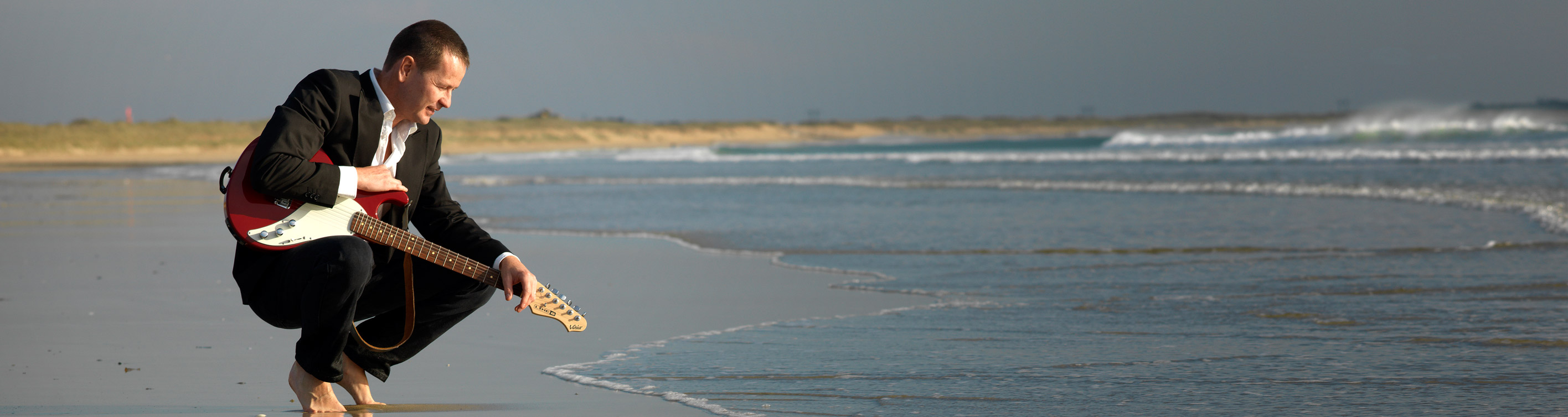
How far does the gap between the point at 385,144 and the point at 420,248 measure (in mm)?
252

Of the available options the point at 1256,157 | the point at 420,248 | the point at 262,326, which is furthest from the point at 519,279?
the point at 1256,157

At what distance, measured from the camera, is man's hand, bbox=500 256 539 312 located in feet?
8.88

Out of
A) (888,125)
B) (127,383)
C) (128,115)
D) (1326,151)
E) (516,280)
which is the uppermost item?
(888,125)

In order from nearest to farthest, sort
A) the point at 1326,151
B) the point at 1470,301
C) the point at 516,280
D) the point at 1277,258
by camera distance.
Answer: the point at 516,280 → the point at 1470,301 → the point at 1277,258 → the point at 1326,151

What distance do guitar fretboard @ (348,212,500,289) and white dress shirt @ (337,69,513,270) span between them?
0.06m

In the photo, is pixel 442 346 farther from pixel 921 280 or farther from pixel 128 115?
pixel 128 115

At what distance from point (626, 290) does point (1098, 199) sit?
26.7 ft

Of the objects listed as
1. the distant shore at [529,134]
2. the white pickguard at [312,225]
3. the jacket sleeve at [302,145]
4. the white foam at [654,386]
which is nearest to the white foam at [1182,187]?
the white foam at [654,386]

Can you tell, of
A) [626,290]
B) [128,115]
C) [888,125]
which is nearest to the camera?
[626,290]

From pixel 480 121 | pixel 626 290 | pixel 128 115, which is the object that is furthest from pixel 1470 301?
pixel 480 121

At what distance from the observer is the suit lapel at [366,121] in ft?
8.41

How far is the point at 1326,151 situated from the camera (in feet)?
78.2

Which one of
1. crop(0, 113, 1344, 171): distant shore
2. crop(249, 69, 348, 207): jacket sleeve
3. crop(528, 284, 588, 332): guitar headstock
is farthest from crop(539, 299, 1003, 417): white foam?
crop(0, 113, 1344, 171): distant shore

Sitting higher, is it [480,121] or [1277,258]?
[480,121]
